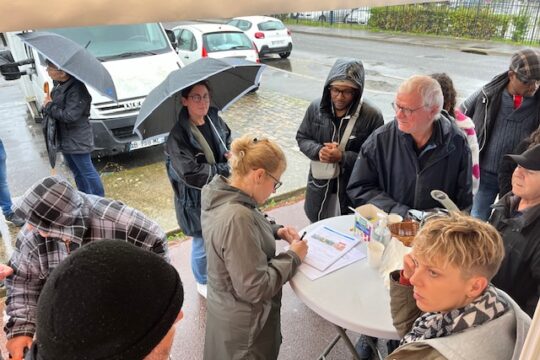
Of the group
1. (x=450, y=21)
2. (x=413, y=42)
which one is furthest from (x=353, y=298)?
(x=450, y=21)

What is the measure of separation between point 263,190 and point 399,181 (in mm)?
1038

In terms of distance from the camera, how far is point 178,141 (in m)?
2.93

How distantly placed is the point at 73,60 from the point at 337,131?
110 inches

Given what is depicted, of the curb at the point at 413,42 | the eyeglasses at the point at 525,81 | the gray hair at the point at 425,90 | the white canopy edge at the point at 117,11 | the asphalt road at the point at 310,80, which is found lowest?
the asphalt road at the point at 310,80

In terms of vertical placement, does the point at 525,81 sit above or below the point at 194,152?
above

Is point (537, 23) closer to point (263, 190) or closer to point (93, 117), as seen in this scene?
point (93, 117)

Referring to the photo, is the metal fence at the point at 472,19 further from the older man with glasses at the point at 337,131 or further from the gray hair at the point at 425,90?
the gray hair at the point at 425,90

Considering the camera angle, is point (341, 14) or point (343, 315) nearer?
point (343, 315)

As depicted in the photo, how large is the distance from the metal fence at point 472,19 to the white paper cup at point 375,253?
615 inches

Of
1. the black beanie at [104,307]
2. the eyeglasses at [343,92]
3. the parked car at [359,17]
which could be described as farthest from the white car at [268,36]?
the black beanie at [104,307]

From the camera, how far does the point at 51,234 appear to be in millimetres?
1784

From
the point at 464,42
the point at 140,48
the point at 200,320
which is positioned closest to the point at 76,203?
the point at 200,320

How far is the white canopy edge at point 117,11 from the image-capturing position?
772 mm

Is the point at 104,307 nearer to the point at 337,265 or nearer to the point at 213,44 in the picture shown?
the point at 337,265
